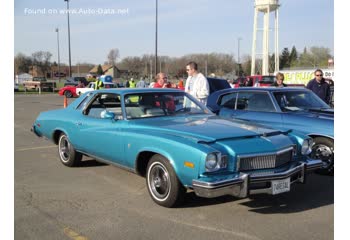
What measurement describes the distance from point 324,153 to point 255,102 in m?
1.73

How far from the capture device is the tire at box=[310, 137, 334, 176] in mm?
5949

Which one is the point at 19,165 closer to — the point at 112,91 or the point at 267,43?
the point at 112,91

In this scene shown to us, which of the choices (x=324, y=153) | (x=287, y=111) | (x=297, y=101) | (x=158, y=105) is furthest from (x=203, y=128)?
(x=297, y=101)

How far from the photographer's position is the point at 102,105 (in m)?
6.30

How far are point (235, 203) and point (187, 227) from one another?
3.20 feet

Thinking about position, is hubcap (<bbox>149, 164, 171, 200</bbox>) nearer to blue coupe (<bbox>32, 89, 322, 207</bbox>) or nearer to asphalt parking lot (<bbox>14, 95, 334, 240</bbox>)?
blue coupe (<bbox>32, 89, 322, 207</bbox>)

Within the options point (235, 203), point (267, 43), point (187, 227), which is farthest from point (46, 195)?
point (267, 43)

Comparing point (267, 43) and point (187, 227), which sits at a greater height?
point (267, 43)

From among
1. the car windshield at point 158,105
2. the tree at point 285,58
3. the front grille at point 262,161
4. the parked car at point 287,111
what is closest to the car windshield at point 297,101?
the parked car at point 287,111

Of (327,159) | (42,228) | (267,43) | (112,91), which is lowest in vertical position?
(42,228)

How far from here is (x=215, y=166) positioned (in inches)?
159

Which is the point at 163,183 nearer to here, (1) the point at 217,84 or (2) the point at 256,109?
(2) the point at 256,109

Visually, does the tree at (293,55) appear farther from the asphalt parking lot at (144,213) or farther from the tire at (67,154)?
the asphalt parking lot at (144,213)
